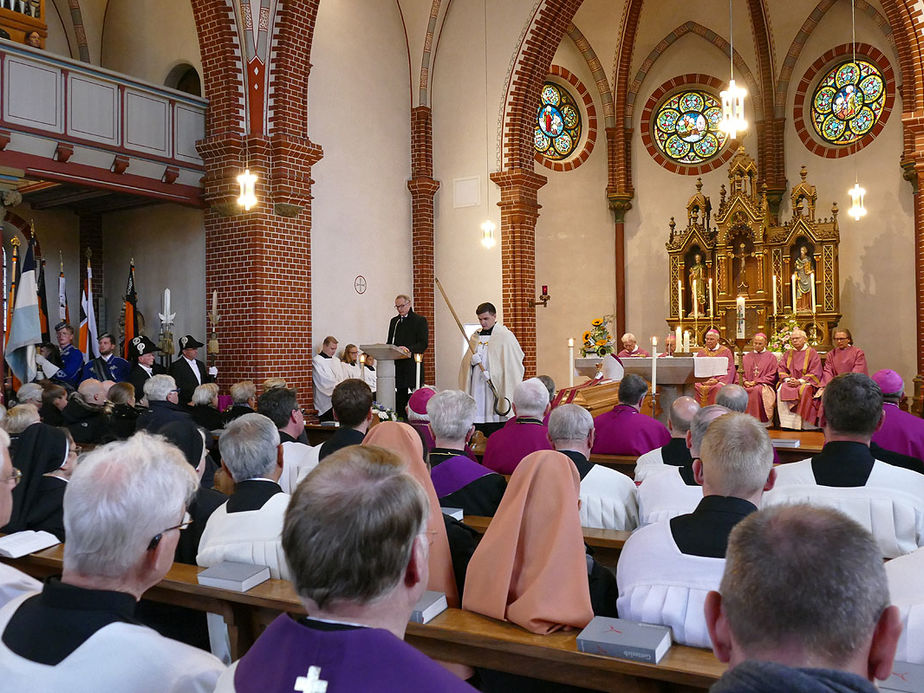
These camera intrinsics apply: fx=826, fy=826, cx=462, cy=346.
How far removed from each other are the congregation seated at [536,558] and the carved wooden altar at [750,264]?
13.5 metres

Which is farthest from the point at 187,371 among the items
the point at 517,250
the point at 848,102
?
the point at 848,102

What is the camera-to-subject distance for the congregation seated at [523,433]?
17.6ft

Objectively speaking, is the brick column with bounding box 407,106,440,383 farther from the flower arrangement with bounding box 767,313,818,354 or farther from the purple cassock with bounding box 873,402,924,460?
the purple cassock with bounding box 873,402,924,460

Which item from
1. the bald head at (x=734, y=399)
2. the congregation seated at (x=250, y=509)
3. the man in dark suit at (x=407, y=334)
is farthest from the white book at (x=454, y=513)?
the man in dark suit at (x=407, y=334)

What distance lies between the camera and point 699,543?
2.56m

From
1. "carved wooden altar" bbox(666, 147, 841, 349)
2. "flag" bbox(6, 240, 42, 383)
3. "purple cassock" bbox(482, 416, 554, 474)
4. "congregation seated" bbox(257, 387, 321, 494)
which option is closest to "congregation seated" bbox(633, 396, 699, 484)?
"purple cassock" bbox(482, 416, 554, 474)

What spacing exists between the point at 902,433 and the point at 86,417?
6.65m

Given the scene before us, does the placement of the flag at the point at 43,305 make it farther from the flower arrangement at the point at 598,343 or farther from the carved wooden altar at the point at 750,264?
the carved wooden altar at the point at 750,264

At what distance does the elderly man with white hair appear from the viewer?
1.75 meters

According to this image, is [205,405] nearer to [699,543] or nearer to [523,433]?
[523,433]

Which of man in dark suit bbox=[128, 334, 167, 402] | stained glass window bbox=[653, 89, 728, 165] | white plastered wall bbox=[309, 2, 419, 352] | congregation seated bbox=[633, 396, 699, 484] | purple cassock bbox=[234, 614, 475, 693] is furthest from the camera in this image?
stained glass window bbox=[653, 89, 728, 165]

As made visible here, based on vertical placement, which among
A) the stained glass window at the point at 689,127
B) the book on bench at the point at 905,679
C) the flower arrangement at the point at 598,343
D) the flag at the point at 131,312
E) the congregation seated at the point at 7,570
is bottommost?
the book on bench at the point at 905,679

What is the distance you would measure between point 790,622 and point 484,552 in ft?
4.94

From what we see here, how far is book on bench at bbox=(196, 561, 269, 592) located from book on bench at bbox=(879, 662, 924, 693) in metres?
2.07
